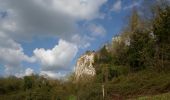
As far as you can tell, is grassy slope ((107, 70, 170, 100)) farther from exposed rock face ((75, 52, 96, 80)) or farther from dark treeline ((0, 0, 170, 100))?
exposed rock face ((75, 52, 96, 80))

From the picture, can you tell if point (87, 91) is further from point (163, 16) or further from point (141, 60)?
point (163, 16)

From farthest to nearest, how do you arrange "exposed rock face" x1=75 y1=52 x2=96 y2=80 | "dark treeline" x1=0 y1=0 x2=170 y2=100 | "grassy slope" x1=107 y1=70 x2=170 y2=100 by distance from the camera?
"exposed rock face" x1=75 y1=52 x2=96 y2=80 < "dark treeline" x1=0 y1=0 x2=170 y2=100 < "grassy slope" x1=107 y1=70 x2=170 y2=100

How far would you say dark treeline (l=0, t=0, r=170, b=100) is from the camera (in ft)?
130

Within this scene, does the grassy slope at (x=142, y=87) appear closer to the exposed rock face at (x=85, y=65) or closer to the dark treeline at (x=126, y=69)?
the dark treeline at (x=126, y=69)

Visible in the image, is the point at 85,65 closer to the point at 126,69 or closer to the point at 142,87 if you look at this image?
the point at 126,69

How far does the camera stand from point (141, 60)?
165 ft

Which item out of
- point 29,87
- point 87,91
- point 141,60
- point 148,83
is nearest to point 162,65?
point 141,60

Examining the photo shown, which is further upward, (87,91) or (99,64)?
(99,64)

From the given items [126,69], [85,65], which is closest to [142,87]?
[126,69]

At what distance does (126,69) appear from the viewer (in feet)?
172

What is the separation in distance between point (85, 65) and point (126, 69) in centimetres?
1354

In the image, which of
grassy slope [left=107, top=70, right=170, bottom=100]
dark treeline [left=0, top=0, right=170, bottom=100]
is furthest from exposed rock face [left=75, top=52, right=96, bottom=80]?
grassy slope [left=107, top=70, right=170, bottom=100]

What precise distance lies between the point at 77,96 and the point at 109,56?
23145mm

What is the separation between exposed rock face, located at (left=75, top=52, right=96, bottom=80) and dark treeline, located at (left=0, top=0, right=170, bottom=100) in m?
2.05
